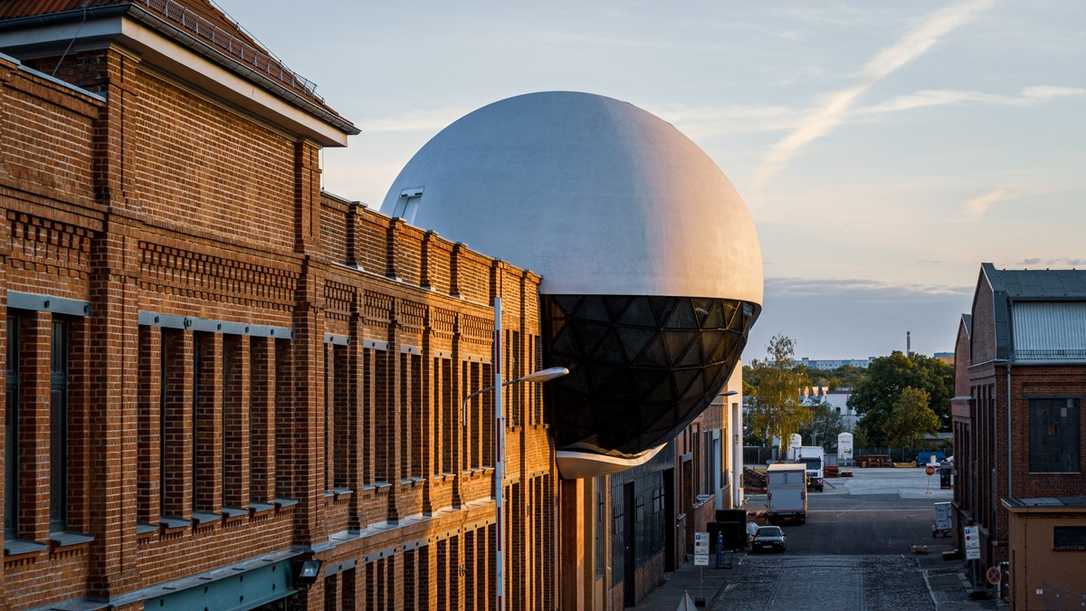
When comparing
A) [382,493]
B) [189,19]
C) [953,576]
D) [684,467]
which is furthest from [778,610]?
[189,19]

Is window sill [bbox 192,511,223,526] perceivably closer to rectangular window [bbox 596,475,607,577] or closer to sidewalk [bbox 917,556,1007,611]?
rectangular window [bbox 596,475,607,577]

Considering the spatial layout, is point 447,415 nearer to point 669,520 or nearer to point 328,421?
point 328,421

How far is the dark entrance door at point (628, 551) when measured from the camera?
4919cm

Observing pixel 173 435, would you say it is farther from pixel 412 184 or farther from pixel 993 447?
pixel 993 447

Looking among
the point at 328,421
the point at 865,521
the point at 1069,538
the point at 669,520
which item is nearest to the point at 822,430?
the point at 865,521

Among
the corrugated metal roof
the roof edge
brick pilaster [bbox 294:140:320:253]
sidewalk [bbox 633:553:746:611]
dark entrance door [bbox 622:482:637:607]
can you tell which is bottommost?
sidewalk [bbox 633:553:746:611]

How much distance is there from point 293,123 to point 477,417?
14.2 meters

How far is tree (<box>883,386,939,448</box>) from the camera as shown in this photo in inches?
5655

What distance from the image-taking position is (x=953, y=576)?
56.2 m

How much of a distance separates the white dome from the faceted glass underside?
58cm

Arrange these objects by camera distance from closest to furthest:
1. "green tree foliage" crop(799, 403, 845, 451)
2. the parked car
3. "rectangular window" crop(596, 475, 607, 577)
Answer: "rectangular window" crop(596, 475, 607, 577)
the parked car
"green tree foliage" crop(799, 403, 845, 451)

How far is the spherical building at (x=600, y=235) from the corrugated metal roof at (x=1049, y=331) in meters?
10.2

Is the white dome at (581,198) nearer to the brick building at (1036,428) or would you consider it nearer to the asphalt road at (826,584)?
the brick building at (1036,428)

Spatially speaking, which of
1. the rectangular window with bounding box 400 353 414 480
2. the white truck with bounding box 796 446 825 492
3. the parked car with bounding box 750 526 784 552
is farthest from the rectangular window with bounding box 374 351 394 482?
the white truck with bounding box 796 446 825 492
